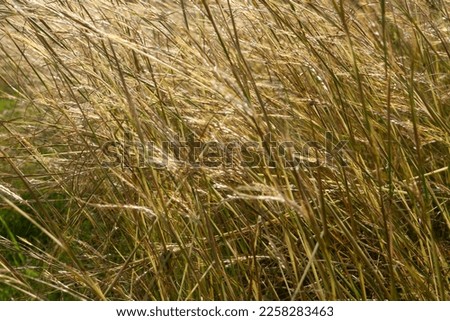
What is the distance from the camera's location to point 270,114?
1.45 m

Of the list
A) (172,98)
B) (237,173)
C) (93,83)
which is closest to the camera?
(237,173)

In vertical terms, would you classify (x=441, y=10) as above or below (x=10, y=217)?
above

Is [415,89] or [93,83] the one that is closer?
[415,89]

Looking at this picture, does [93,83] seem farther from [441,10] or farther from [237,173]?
[441,10]

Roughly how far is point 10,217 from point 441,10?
5.13 feet

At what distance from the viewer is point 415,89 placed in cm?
144
